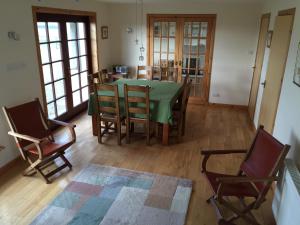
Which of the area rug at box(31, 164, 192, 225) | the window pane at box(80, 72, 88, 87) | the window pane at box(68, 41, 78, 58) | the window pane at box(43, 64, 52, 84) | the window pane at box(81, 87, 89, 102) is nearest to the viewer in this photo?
the area rug at box(31, 164, 192, 225)

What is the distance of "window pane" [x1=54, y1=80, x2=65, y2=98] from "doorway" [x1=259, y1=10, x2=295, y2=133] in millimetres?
3495

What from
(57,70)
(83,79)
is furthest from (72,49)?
(83,79)

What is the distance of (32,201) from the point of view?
268 centimetres

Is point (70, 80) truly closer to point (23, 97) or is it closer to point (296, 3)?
point (23, 97)

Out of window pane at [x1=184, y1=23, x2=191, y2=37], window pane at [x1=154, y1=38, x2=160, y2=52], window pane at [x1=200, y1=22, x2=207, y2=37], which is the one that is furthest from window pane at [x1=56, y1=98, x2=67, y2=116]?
window pane at [x1=200, y1=22, x2=207, y2=37]

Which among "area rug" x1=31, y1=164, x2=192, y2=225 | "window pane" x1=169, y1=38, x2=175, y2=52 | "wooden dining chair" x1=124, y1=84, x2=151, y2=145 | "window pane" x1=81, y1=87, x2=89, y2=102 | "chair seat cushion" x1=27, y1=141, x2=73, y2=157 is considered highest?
"window pane" x1=169, y1=38, x2=175, y2=52

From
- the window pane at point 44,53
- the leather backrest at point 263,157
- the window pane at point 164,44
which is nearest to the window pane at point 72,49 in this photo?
the window pane at point 44,53

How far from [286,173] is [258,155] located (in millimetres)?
395

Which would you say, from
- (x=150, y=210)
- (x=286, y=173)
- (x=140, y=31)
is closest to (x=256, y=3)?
(x=140, y=31)

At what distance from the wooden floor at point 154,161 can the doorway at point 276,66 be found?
73 centimetres

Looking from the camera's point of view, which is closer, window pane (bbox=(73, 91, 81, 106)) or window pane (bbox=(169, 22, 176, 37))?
window pane (bbox=(73, 91, 81, 106))

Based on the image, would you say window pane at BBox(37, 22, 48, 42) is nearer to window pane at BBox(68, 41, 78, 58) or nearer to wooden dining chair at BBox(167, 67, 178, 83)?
window pane at BBox(68, 41, 78, 58)

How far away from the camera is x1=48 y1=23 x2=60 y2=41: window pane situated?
4242mm

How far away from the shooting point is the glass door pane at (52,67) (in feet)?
13.4
